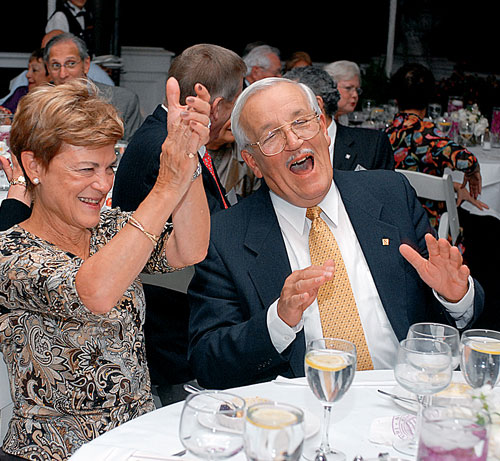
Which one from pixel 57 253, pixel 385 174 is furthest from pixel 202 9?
pixel 57 253

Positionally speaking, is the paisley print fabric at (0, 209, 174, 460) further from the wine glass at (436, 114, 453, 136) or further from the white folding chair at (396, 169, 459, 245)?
the wine glass at (436, 114, 453, 136)

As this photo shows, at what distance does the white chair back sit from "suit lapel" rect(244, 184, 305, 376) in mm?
726

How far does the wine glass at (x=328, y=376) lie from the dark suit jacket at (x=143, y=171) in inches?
71.7

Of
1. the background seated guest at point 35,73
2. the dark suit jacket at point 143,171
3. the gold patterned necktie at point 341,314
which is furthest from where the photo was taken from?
the background seated guest at point 35,73

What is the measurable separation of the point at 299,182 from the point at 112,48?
20.0ft

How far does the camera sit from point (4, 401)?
74.3 inches

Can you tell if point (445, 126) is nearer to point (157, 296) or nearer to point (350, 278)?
point (157, 296)

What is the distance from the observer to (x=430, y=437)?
1097 mm

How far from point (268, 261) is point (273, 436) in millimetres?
1125

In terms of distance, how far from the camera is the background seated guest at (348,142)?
411 centimetres

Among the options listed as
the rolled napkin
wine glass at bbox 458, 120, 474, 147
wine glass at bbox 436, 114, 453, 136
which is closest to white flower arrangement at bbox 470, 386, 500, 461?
the rolled napkin

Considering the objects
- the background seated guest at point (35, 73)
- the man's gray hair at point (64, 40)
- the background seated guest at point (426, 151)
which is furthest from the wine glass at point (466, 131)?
the background seated guest at point (35, 73)

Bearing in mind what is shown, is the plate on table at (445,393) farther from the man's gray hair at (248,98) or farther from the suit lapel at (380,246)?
the man's gray hair at (248,98)

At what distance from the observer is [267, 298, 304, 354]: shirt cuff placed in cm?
188
